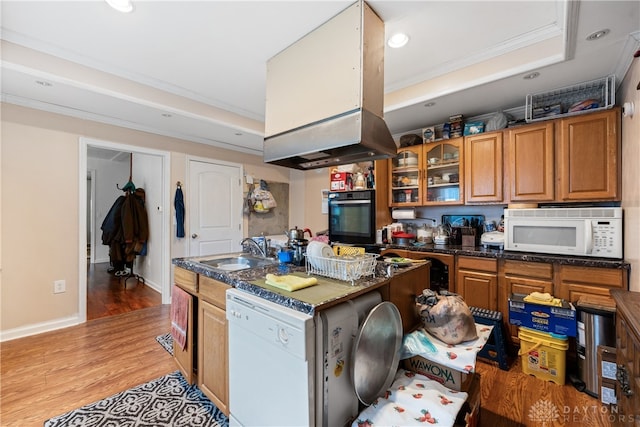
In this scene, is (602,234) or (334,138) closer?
(334,138)

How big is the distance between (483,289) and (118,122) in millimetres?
4445

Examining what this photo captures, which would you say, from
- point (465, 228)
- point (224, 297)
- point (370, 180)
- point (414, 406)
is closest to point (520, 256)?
point (465, 228)

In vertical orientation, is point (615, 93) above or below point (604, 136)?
above

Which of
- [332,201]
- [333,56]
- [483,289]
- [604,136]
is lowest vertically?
[483,289]

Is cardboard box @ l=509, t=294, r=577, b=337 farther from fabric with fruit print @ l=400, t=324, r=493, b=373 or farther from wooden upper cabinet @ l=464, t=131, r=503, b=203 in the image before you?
wooden upper cabinet @ l=464, t=131, r=503, b=203

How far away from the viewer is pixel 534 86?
2348 millimetres

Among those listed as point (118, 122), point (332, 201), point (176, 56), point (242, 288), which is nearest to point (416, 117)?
point (332, 201)

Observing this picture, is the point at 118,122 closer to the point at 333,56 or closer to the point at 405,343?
the point at 333,56

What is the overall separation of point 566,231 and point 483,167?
0.94 meters

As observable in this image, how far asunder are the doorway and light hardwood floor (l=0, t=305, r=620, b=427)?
65cm

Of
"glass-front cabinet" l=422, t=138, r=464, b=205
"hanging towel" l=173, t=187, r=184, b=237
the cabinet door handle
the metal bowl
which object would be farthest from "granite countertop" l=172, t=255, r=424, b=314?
"hanging towel" l=173, t=187, r=184, b=237

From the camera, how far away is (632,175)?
6.03 ft

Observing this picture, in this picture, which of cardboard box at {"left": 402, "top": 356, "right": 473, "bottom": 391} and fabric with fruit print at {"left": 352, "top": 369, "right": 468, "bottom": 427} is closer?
fabric with fruit print at {"left": 352, "top": 369, "right": 468, "bottom": 427}

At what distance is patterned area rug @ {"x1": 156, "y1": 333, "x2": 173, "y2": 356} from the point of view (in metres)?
2.48
